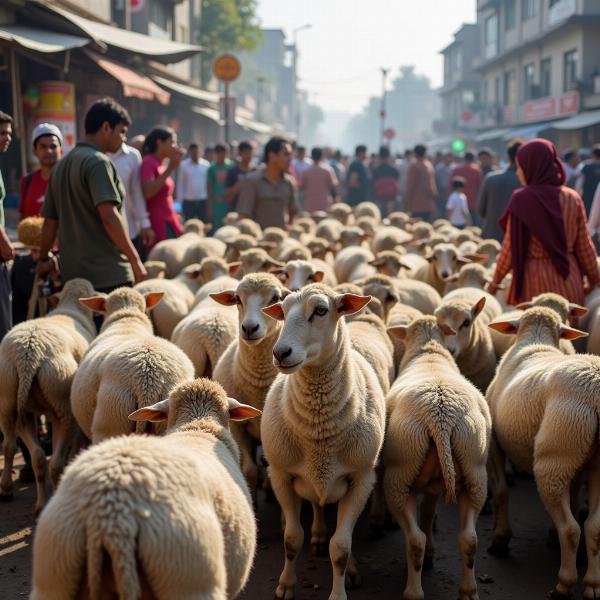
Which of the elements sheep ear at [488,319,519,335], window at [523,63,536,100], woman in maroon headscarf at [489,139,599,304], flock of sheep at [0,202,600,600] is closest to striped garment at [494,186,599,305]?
woman in maroon headscarf at [489,139,599,304]

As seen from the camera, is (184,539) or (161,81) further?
(161,81)

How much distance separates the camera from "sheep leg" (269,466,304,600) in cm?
382

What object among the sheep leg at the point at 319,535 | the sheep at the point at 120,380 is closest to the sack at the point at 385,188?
the sheep at the point at 120,380

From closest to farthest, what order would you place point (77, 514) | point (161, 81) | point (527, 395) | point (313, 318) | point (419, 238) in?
point (77, 514)
point (313, 318)
point (527, 395)
point (419, 238)
point (161, 81)

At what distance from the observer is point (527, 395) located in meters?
4.24

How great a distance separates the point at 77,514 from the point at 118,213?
10.8 ft

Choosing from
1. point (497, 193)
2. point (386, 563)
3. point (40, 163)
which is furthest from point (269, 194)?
point (386, 563)

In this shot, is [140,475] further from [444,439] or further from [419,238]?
[419,238]

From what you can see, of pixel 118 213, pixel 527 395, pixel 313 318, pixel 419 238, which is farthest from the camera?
pixel 419 238

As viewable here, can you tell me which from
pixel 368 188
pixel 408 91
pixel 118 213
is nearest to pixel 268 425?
pixel 118 213

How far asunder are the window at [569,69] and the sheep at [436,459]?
29385 millimetres

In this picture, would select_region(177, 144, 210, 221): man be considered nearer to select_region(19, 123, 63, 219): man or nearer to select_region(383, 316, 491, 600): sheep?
select_region(19, 123, 63, 219): man

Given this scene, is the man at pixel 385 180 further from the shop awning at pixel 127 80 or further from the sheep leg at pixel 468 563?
the sheep leg at pixel 468 563

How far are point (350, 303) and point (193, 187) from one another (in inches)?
362
